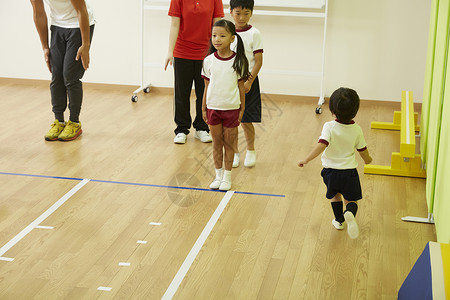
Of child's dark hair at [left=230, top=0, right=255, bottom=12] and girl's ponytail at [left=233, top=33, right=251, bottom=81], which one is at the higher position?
child's dark hair at [left=230, top=0, right=255, bottom=12]

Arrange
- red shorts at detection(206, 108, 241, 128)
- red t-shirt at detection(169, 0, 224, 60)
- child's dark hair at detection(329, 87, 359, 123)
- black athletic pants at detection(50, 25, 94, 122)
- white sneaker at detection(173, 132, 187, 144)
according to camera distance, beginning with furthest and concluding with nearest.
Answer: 1. white sneaker at detection(173, 132, 187, 144)
2. black athletic pants at detection(50, 25, 94, 122)
3. red t-shirt at detection(169, 0, 224, 60)
4. red shorts at detection(206, 108, 241, 128)
5. child's dark hair at detection(329, 87, 359, 123)

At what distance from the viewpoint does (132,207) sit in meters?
3.74

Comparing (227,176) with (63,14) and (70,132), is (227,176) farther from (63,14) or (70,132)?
(63,14)

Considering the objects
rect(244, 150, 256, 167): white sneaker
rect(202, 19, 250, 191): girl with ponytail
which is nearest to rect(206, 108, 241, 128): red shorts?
Answer: rect(202, 19, 250, 191): girl with ponytail

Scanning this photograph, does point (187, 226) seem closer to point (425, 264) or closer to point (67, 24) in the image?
point (425, 264)

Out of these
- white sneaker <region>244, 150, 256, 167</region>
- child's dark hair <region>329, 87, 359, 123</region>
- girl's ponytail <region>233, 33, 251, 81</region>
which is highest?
girl's ponytail <region>233, 33, 251, 81</region>

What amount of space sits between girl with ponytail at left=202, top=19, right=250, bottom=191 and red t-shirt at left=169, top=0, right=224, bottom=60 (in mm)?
804

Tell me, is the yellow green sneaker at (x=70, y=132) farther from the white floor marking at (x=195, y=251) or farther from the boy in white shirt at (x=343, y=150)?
the boy in white shirt at (x=343, y=150)

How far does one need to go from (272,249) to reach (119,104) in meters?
3.25

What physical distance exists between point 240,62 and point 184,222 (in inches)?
38.8

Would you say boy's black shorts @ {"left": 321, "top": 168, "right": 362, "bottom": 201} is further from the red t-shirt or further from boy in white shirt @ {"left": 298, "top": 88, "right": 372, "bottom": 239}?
the red t-shirt

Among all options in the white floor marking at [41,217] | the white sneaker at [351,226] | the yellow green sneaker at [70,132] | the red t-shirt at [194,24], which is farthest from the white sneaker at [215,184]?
the yellow green sneaker at [70,132]

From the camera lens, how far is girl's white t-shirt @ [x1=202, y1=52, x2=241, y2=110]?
3764 millimetres

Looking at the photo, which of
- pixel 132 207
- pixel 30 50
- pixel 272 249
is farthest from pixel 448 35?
pixel 30 50
